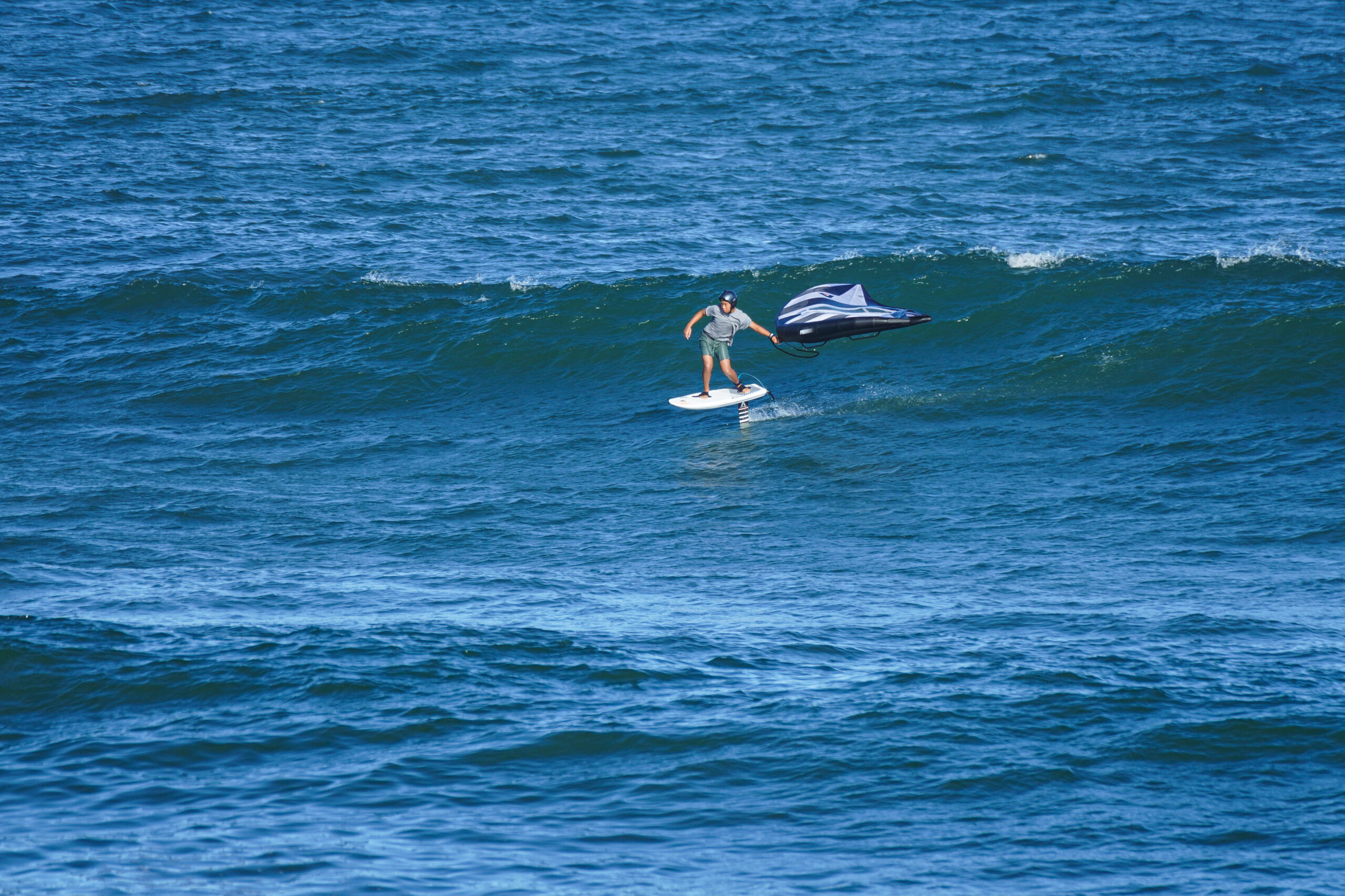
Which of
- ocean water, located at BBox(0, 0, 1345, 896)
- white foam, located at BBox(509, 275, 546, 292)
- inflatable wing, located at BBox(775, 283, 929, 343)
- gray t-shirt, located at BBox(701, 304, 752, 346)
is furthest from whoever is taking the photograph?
white foam, located at BBox(509, 275, 546, 292)

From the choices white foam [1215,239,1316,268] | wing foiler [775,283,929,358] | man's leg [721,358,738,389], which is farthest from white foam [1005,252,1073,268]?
man's leg [721,358,738,389]

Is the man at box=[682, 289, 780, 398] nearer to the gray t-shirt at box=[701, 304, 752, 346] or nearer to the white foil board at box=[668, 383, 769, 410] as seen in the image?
the gray t-shirt at box=[701, 304, 752, 346]

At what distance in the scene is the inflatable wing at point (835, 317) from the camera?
17891 mm

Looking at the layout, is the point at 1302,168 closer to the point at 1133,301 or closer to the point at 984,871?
Answer: the point at 1133,301

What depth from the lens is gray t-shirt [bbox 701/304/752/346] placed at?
17.8 meters

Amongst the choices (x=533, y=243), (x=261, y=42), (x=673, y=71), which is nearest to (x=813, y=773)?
(x=533, y=243)

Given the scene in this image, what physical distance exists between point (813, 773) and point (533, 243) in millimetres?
17838

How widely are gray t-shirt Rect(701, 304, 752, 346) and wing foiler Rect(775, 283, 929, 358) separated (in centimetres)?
81

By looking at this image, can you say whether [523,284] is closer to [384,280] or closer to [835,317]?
[384,280]

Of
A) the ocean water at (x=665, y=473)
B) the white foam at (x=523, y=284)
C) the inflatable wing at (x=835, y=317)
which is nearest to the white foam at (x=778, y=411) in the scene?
the ocean water at (x=665, y=473)

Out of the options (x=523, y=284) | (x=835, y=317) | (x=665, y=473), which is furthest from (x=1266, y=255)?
(x=523, y=284)

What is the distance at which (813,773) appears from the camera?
31.3 ft

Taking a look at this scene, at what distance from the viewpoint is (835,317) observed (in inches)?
709

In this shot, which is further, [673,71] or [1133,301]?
[673,71]
